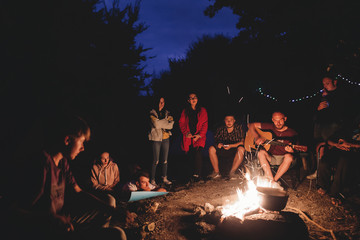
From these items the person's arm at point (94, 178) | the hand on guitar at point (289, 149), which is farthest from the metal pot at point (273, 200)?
the person's arm at point (94, 178)

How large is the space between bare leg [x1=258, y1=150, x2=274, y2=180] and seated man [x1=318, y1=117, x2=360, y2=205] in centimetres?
102

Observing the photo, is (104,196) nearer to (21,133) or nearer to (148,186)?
(148,186)

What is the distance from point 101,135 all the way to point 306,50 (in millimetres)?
5948

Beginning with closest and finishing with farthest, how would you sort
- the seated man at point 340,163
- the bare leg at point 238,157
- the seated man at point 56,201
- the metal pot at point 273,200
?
the seated man at point 56,201 < the metal pot at point 273,200 < the seated man at point 340,163 < the bare leg at point 238,157

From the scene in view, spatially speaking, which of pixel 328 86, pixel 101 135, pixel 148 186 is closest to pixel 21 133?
pixel 101 135

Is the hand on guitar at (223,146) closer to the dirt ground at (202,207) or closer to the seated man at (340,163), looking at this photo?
the dirt ground at (202,207)

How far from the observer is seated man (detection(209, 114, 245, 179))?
595 cm

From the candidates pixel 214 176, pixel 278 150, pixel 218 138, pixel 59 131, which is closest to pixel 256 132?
pixel 278 150

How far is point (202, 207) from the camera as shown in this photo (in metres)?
4.12

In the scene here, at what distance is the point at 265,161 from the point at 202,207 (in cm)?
204

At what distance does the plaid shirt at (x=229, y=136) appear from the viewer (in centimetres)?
614

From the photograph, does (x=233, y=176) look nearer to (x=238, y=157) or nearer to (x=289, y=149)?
(x=238, y=157)

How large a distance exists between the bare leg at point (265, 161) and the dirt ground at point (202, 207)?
23.2 inches

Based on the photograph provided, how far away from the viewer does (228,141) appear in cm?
617
